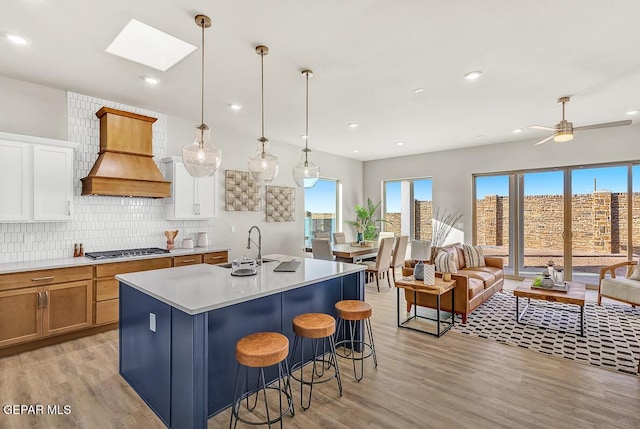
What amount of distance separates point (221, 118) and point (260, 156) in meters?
2.25

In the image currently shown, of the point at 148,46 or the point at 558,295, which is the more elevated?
the point at 148,46

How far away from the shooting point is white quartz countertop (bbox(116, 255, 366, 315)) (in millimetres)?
1941

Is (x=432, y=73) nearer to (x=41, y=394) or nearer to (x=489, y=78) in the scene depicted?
(x=489, y=78)

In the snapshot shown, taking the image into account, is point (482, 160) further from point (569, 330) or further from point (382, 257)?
point (569, 330)

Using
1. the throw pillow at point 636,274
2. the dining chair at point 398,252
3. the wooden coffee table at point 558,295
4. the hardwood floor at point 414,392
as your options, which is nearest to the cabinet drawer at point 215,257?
the hardwood floor at point 414,392

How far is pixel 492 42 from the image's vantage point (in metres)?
2.71

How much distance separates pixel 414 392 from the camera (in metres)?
2.49

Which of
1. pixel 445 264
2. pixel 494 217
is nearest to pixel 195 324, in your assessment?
pixel 445 264

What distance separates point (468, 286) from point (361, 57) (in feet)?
9.68

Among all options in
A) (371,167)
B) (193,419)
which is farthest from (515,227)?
(193,419)

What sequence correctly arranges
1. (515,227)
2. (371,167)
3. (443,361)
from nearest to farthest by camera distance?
(443,361) → (515,227) → (371,167)

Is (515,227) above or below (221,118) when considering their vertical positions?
below

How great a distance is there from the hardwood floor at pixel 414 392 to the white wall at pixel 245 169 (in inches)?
101

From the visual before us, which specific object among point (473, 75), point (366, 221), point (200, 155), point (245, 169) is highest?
point (473, 75)
